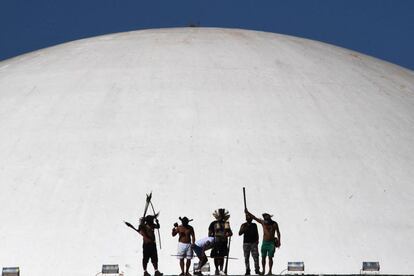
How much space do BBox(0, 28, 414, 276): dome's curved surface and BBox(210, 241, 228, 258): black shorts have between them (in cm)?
211

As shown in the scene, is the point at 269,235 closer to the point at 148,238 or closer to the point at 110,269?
the point at 148,238

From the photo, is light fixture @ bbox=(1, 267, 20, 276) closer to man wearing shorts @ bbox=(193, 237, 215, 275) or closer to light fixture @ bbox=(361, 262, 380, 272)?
man wearing shorts @ bbox=(193, 237, 215, 275)

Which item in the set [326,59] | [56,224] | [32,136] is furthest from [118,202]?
[326,59]

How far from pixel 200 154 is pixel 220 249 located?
465cm

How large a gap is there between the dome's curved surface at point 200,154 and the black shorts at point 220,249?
2.11 m

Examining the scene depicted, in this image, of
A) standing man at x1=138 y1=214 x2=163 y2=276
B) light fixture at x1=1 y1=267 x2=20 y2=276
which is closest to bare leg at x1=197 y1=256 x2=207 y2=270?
standing man at x1=138 y1=214 x2=163 y2=276

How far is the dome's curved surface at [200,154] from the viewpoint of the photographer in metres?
21.1

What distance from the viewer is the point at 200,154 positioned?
2258 centimetres

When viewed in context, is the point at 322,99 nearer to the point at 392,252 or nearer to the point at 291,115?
the point at 291,115

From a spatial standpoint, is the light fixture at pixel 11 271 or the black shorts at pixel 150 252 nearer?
the black shorts at pixel 150 252

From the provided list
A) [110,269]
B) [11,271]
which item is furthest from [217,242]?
[11,271]

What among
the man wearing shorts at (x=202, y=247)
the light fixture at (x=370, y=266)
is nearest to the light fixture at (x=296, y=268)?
the light fixture at (x=370, y=266)

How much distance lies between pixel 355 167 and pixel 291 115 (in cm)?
203

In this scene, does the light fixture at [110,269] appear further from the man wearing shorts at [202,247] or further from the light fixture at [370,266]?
the light fixture at [370,266]
